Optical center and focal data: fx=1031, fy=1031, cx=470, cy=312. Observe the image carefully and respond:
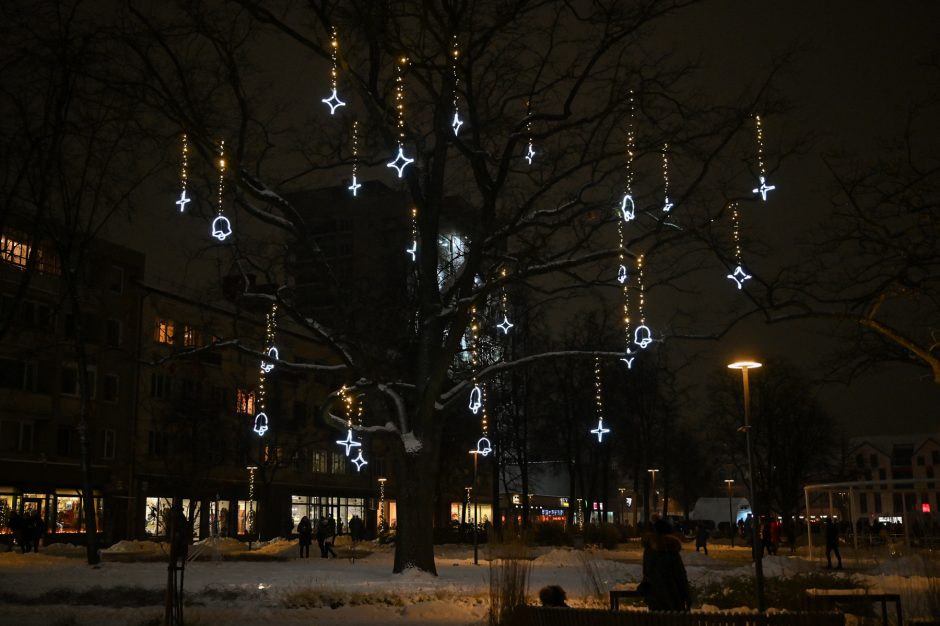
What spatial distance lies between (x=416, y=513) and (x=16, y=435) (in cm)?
3385

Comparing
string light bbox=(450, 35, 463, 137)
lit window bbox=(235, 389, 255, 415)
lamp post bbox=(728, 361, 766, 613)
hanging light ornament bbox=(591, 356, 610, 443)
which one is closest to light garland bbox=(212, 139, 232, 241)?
string light bbox=(450, 35, 463, 137)

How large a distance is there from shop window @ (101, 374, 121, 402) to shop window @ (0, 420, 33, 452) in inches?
213

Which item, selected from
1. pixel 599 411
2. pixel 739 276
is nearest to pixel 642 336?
pixel 739 276

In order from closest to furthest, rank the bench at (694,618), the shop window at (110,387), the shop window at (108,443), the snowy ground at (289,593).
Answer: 1. the bench at (694,618)
2. the snowy ground at (289,593)
3. the shop window at (108,443)
4. the shop window at (110,387)

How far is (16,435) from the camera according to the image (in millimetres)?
49281

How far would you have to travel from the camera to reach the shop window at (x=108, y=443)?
54431 millimetres

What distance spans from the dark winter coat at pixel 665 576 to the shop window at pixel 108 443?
1885 inches

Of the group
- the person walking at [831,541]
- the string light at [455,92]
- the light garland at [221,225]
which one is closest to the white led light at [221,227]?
the light garland at [221,225]

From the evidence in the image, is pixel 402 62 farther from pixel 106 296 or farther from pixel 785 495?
pixel 785 495

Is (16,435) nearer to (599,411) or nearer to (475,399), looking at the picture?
(599,411)

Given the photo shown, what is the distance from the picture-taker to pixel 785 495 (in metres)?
60.8

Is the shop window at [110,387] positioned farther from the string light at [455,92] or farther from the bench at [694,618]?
the bench at [694,618]

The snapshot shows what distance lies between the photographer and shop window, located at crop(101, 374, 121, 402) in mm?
55125

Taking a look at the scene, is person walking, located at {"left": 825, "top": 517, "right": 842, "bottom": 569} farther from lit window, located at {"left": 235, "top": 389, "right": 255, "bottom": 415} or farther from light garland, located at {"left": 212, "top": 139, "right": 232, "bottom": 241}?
lit window, located at {"left": 235, "top": 389, "right": 255, "bottom": 415}
